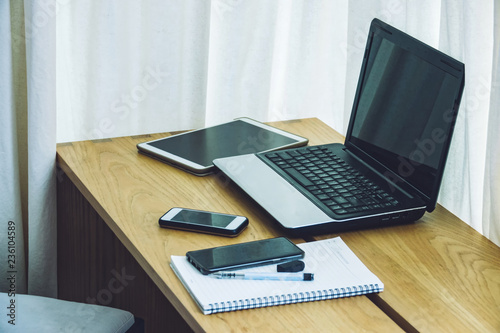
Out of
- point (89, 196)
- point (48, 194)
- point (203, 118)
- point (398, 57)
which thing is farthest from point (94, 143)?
point (398, 57)

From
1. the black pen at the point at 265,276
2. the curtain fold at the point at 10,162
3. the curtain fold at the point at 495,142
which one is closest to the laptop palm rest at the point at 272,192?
the black pen at the point at 265,276

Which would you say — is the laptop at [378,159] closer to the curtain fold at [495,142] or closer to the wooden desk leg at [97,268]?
the curtain fold at [495,142]

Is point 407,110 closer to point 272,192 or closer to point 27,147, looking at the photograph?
point 272,192

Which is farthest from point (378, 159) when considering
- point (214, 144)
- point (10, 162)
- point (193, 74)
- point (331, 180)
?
point (10, 162)

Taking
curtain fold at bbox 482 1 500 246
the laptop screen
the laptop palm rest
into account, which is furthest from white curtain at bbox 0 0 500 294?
the laptop palm rest

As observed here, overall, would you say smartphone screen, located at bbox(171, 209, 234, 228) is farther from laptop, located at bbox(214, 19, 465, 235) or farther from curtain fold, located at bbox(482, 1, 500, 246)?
curtain fold, located at bbox(482, 1, 500, 246)

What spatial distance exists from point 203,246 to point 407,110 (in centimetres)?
45

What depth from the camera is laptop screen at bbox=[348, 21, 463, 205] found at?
115 centimetres

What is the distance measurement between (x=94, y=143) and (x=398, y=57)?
2.16 feet

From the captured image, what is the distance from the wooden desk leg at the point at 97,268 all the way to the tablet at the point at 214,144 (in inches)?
8.0

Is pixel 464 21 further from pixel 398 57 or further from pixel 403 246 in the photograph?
pixel 403 246

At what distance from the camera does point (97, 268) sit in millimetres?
1560

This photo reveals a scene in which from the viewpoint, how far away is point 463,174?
1.38m

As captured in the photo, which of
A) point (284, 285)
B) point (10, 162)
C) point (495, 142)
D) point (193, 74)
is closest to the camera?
point (284, 285)
